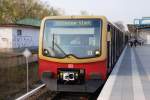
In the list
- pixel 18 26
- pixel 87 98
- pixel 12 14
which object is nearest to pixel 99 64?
pixel 87 98

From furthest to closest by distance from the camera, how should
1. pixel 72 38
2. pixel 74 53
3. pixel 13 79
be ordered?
1. pixel 13 79
2. pixel 72 38
3. pixel 74 53

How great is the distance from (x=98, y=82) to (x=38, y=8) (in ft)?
236

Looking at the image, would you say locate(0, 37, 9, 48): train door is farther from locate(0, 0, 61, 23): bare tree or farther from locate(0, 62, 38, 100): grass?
locate(0, 0, 61, 23): bare tree

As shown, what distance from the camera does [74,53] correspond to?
1395cm

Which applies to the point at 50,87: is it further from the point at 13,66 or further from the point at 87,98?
the point at 13,66

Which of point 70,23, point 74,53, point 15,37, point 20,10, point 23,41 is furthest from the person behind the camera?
point 20,10

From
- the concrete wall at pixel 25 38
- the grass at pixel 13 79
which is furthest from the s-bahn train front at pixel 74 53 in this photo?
the concrete wall at pixel 25 38

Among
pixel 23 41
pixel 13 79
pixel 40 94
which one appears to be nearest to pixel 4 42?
pixel 23 41

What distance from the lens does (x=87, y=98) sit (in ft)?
49.3

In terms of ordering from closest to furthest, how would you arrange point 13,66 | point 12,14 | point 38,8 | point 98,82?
point 98,82, point 13,66, point 12,14, point 38,8

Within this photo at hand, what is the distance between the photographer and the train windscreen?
1394 cm

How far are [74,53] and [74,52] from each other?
0.04m

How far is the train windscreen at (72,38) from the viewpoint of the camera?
1394 centimetres

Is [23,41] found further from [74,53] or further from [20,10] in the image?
[74,53]
